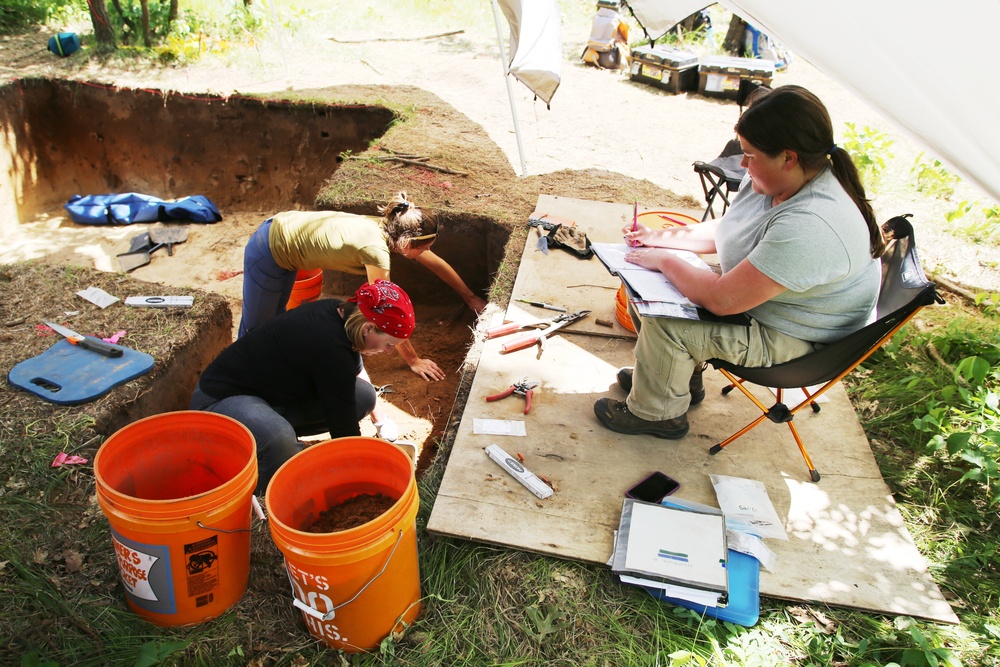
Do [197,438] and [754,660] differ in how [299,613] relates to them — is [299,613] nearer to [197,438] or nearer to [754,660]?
[197,438]

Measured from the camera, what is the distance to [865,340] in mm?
2369

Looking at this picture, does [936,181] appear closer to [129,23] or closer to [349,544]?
[349,544]

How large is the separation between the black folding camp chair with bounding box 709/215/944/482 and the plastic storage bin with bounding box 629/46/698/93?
Result: 6.47m

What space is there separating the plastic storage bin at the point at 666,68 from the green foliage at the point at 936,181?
355 centimetres

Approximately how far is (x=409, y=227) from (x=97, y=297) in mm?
2083

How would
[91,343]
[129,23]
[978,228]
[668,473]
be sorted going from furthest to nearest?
[129,23] < [978,228] < [91,343] < [668,473]

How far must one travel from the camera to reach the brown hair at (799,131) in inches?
86.8

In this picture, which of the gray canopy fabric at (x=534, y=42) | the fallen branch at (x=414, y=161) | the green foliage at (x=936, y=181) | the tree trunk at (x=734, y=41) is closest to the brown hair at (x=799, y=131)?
the gray canopy fabric at (x=534, y=42)

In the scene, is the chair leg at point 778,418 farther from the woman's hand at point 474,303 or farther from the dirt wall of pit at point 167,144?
the dirt wall of pit at point 167,144

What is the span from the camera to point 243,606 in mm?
2314

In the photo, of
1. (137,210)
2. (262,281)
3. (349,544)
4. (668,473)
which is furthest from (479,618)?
(137,210)

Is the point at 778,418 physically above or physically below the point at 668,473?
above

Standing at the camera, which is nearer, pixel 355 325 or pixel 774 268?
pixel 774 268

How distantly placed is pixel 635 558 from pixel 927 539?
4.28 feet
